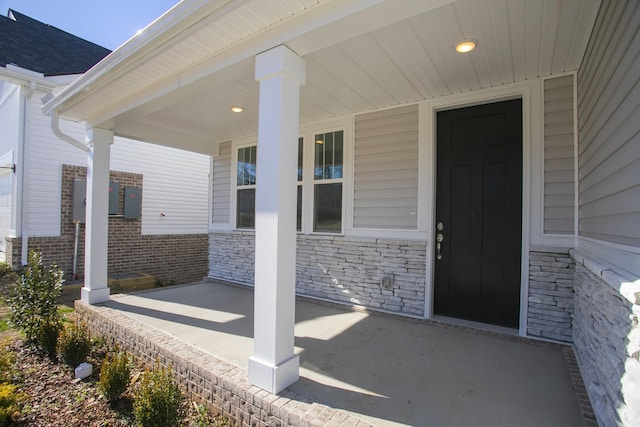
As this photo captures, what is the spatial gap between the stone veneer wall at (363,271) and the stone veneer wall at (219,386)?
6.66 ft

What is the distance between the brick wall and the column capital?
663cm

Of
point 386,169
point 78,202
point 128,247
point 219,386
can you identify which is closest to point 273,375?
point 219,386

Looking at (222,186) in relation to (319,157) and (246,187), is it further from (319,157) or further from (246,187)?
(319,157)

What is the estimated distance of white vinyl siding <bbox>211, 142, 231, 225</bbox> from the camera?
5.96 metres

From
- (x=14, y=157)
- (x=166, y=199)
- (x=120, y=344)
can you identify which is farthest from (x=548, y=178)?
(x=14, y=157)

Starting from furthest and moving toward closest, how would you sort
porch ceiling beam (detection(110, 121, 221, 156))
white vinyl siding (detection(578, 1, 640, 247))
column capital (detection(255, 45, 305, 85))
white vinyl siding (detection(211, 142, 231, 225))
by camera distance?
white vinyl siding (detection(211, 142, 231, 225)) → porch ceiling beam (detection(110, 121, 221, 156)) → column capital (detection(255, 45, 305, 85)) → white vinyl siding (detection(578, 1, 640, 247))

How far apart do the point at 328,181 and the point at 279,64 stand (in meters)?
2.50

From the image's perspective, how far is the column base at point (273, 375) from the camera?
6.81 feet

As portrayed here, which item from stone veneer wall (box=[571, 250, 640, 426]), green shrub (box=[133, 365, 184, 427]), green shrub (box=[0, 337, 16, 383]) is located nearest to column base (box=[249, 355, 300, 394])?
green shrub (box=[133, 365, 184, 427])

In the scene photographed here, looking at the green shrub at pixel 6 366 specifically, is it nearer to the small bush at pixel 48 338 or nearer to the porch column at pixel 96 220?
the small bush at pixel 48 338

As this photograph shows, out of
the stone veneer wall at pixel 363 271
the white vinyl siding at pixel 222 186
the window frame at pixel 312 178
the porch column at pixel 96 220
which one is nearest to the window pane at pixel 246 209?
the white vinyl siding at pixel 222 186

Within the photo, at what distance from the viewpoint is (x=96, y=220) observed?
168 inches

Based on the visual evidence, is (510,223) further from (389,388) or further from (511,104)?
(389,388)

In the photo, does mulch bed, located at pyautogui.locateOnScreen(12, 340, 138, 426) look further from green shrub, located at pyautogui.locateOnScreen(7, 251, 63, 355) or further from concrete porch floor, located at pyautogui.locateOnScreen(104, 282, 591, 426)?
concrete porch floor, located at pyautogui.locateOnScreen(104, 282, 591, 426)
